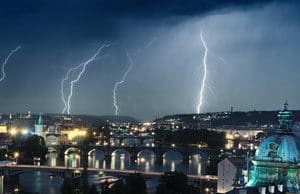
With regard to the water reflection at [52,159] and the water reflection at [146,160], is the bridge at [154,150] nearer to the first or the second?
the water reflection at [146,160]

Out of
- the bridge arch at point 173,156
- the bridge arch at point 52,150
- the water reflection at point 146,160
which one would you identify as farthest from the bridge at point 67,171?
the bridge arch at point 52,150

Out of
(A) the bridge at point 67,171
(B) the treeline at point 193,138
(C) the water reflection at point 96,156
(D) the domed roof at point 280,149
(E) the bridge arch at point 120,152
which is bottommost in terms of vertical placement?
(A) the bridge at point 67,171

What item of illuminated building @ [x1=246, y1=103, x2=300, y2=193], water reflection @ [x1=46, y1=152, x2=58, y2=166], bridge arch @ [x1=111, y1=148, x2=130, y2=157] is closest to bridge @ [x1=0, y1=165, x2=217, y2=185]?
water reflection @ [x1=46, y1=152, x2=58, y2=166]

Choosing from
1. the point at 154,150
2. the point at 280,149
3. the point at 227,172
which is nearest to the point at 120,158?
the point at 154,150

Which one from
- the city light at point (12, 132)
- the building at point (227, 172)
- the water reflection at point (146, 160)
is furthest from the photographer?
the city light at point (12, 132)

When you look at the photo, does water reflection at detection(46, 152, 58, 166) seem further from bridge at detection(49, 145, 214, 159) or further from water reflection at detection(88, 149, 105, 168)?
water reflection at detection(88, 149, 105, 168)

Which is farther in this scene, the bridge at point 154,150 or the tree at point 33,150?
the bridge at point 154,150

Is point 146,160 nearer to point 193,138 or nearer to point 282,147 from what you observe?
point 193,138
